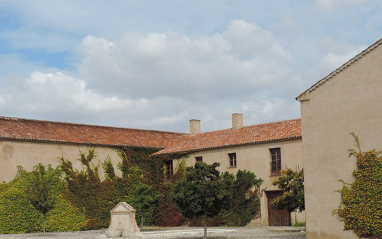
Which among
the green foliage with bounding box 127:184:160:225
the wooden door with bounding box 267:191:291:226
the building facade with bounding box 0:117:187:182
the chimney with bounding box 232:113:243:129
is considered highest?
the chimney with bounding box 232:113:243:129

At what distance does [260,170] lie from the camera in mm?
34344

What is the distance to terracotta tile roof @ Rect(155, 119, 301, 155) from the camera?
33.7 meters

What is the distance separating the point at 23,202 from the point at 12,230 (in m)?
1.87

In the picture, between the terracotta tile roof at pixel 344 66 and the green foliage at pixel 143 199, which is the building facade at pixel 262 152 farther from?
the terracotta tile roof at pixel 344 66

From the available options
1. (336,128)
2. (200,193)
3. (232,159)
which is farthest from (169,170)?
(336,128)

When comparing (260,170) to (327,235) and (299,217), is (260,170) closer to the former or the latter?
(299,217)

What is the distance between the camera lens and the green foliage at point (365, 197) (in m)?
18.8

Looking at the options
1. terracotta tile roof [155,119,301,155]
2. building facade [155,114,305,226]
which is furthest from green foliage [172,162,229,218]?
terracotta tile roof [155,119,301,155]

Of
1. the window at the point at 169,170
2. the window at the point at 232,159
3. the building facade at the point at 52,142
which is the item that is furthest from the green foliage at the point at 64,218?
the window at the point at 232,159

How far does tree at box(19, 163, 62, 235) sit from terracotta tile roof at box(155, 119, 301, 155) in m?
8.72

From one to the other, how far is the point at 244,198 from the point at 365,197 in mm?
15966

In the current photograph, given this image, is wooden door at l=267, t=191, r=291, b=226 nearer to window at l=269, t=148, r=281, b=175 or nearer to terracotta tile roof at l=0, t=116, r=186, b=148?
window at l=269, t=148, r=281, b=175

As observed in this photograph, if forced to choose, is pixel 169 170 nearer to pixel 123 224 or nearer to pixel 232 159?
pixel 232 159

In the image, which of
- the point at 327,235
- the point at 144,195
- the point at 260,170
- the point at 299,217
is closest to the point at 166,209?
the point at 144,195
